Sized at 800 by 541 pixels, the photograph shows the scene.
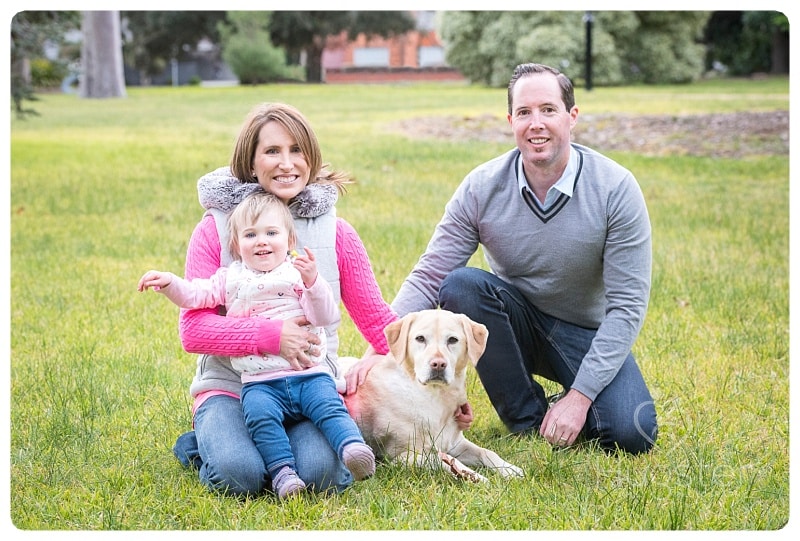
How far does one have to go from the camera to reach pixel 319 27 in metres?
13.5

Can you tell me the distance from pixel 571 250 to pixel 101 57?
16.1 metres

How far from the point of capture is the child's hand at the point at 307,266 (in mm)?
2945

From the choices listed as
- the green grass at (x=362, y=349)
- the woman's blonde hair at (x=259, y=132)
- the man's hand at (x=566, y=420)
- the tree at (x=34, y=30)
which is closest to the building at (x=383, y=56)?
the green grass at (x=362, y=349)

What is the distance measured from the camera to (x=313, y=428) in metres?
3.10

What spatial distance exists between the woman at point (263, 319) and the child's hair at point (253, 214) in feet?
0.18

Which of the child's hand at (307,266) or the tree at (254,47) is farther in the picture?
the tree at (254,47)

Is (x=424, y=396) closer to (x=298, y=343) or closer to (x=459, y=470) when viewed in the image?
(x=459, y=470)

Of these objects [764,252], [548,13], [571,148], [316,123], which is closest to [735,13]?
[548,13]

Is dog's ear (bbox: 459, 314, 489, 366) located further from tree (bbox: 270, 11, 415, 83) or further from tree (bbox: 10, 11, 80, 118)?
tree (bbox: 10, 11, 80, 118)

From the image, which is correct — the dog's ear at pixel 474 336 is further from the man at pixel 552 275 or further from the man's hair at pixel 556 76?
the man's hair at pixel 556 76

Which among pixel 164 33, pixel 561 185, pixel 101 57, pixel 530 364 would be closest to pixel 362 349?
pixel 530 364

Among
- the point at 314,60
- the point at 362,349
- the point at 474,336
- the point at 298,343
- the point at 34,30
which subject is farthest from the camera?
the point at 314,60
